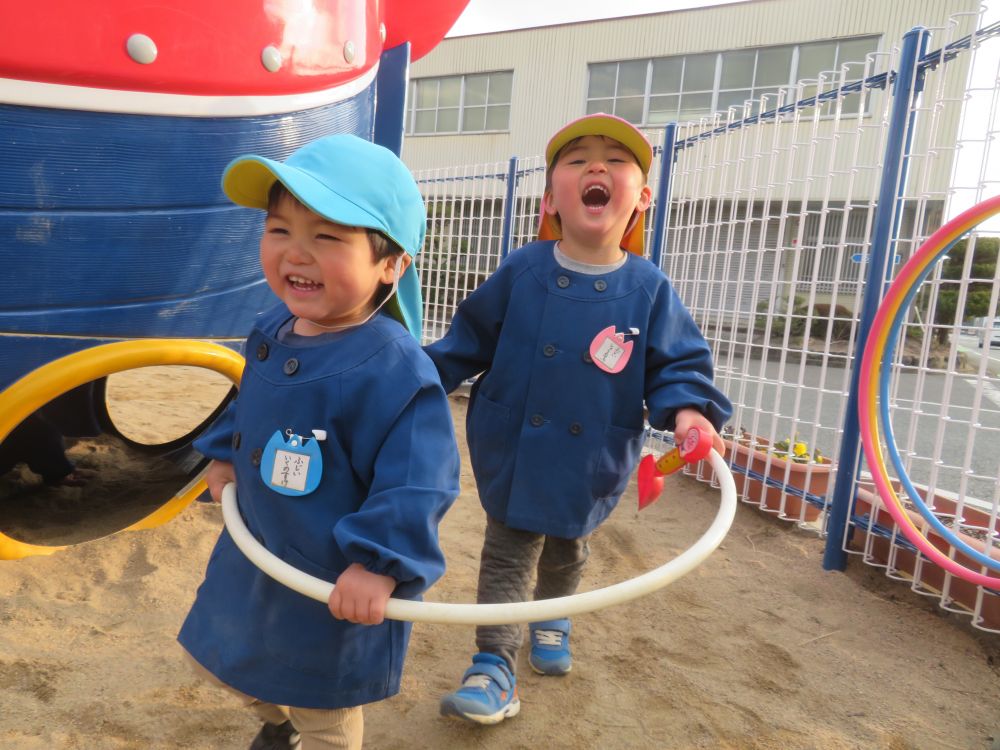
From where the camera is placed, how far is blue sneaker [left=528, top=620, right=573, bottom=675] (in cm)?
242

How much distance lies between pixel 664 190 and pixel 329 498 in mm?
4401

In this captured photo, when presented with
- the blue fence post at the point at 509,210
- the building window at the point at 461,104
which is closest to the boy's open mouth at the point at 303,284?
the blue fence post at the point at 509,210

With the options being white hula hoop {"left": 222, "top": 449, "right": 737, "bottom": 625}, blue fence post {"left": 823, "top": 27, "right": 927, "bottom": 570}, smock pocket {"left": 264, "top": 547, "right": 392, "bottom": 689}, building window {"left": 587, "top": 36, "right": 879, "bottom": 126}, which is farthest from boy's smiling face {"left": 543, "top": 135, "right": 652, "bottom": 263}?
building window {"left": 587, "top": 36, "right": 879, "bottom": 126}

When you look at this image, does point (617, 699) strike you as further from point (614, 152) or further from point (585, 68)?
point (585, 68)

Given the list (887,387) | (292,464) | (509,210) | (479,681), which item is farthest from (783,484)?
(509,210)

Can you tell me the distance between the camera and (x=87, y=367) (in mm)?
2414

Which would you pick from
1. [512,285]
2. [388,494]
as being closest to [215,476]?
[388,494]

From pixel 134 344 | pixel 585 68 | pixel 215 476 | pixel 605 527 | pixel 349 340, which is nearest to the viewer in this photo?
pixel 349 340

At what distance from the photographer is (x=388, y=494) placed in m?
1.32

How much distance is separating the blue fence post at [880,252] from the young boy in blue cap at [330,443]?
2.65 m

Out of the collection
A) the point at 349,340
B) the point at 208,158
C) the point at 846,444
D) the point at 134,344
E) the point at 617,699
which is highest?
the point at 208,158

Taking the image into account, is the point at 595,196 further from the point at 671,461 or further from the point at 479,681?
the point at 479,681

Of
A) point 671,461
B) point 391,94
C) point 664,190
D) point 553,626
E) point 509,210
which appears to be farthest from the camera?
point 509,210

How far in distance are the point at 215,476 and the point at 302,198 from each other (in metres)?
0.70
